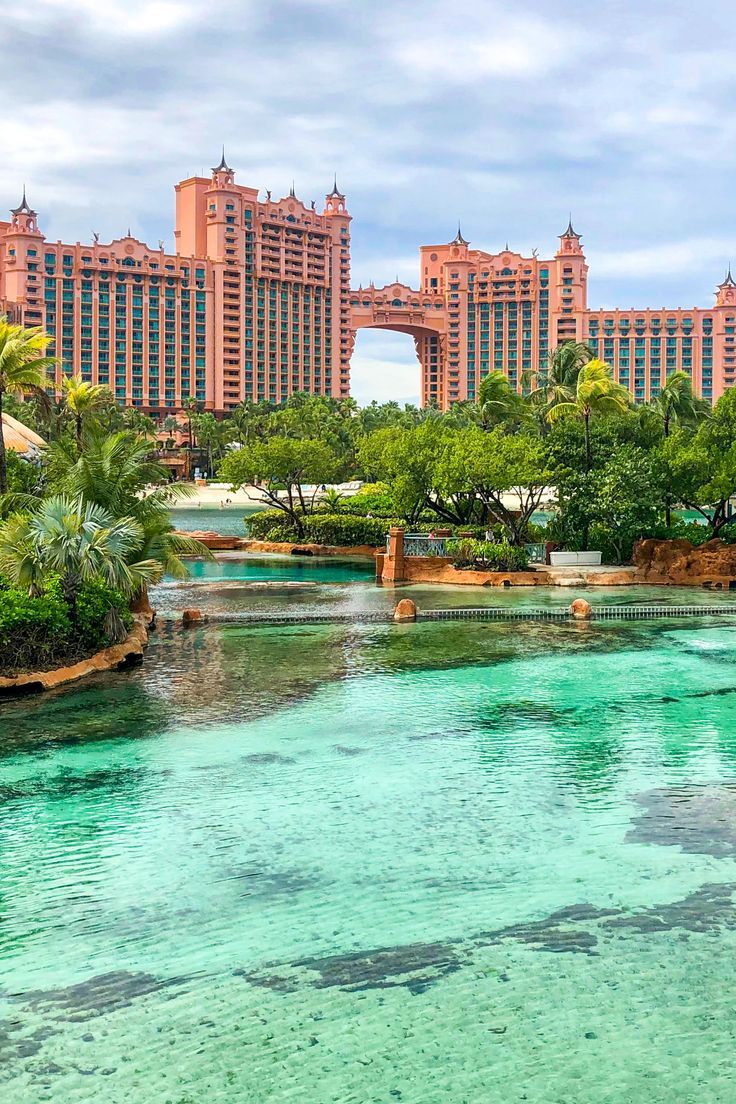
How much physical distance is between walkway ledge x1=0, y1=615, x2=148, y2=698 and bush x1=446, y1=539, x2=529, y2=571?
527 inches

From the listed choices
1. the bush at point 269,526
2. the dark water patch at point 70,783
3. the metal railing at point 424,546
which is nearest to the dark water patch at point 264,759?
the dark water patch at point 70,783

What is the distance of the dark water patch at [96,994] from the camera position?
310 inches

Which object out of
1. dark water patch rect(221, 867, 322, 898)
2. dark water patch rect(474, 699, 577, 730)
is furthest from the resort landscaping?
dark water patch rect(221, 867, 322, 898)

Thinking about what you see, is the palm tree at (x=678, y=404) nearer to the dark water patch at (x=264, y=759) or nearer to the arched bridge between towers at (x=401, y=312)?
the dark water patch at (x=264, y=759)

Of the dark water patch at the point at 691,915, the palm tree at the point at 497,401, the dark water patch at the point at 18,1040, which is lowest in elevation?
the dark water patch at the point at 18,1040

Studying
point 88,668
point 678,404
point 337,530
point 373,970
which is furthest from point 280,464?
point 373,970

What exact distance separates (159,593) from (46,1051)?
24.5 m

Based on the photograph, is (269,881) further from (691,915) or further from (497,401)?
(497,401)

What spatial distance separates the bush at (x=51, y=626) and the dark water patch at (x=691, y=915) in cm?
1132

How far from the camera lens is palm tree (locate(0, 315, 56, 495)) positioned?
21984mm

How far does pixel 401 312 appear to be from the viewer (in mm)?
187875

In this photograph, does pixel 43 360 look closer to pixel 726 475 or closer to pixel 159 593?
pixel 159 593

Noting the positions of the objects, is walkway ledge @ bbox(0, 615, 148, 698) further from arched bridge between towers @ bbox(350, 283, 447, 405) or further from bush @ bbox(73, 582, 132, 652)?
arched bridge between towers @ bbox(350, 283, 447, 405)

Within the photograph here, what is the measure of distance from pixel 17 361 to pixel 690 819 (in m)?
16.3
